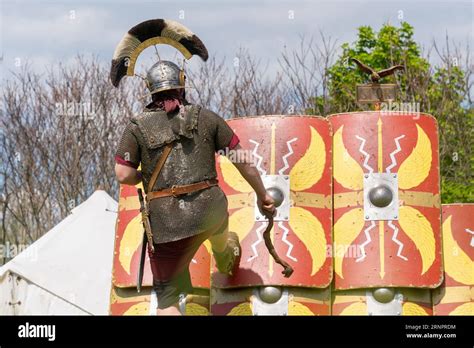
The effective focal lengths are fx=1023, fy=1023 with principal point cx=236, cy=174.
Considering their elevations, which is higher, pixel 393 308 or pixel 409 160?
pixel 409 160

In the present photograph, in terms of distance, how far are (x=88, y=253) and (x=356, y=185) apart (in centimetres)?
307

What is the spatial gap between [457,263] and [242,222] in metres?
1.61

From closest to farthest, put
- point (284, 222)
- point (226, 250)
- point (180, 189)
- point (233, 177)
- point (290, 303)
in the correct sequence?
point (180, 189)
point (226, 250)
point (290, 303)
point (284, 222)
point (233, 177)

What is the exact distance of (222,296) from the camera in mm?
7316

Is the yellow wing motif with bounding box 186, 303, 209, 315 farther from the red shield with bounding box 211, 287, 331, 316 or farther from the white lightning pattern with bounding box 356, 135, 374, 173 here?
the white lightning pattern with bounding box 356, 135, 374, 173

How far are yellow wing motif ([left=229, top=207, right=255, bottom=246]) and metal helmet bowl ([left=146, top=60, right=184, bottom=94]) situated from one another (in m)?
1.23

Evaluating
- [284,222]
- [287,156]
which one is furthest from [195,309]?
[287,156]

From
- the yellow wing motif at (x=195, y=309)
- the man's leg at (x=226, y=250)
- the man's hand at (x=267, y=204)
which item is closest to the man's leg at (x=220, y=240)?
the man's leg at (x=226, y=250)

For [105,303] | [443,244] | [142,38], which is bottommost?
[105,303]

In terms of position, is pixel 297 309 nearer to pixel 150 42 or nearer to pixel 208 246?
pixel 208 246

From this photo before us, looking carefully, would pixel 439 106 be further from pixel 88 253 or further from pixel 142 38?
pixel 142 38

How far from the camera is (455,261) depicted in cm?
747
